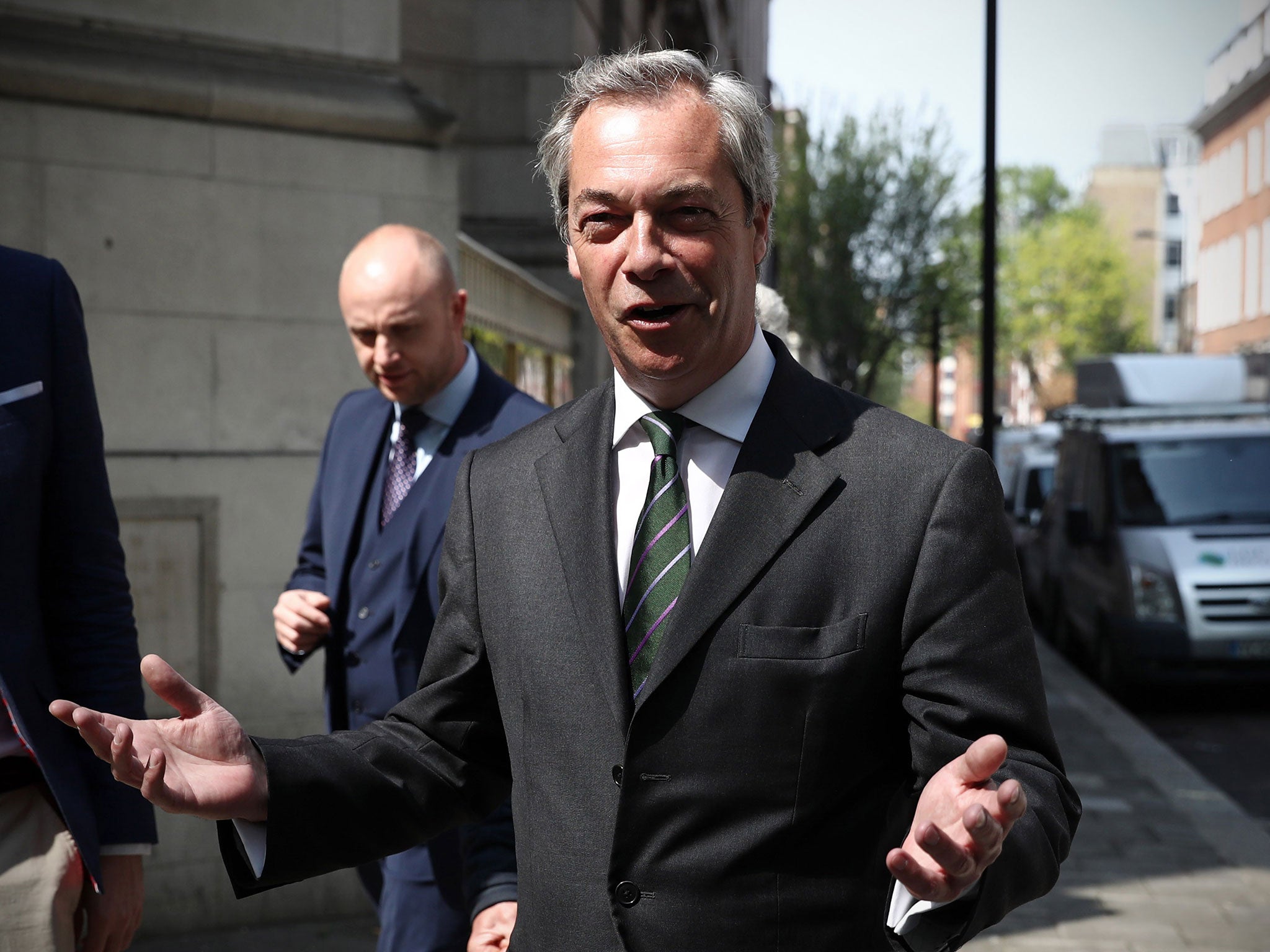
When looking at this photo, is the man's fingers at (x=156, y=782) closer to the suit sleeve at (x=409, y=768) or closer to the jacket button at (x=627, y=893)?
the suit sleeve at (x=409, y=768)

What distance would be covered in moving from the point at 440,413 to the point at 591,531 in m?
1.87

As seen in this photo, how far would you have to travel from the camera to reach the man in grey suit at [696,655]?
1897 mm

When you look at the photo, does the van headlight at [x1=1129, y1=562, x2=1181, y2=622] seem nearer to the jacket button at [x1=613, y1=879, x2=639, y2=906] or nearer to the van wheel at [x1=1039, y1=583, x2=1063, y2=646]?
the van wheel at [x1=1039, y1=583, x2=1063, y2=646]

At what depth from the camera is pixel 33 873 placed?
253cm

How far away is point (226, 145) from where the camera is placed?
5578 mm

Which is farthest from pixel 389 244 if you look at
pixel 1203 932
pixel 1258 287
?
pixel 1258 287

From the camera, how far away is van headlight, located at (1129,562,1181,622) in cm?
1130

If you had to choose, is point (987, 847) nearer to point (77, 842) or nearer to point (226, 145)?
point (77, 842)

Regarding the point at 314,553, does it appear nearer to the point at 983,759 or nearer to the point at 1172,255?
the point at 983,759

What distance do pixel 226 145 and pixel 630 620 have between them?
13.6 feet

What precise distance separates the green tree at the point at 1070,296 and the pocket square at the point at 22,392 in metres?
72.6

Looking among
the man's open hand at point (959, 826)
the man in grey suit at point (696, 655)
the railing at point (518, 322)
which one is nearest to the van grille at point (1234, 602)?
the railing at point (518, 322)

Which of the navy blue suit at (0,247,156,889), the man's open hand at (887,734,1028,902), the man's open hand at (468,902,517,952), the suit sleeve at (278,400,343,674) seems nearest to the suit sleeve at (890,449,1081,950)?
the man's open hand at (887,734,1028,902)

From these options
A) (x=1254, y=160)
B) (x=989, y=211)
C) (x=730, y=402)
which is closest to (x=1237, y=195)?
(x=1254, y=160)
